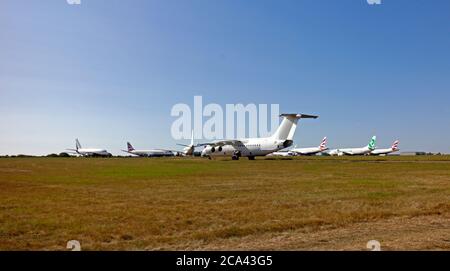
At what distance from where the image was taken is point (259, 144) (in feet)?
223

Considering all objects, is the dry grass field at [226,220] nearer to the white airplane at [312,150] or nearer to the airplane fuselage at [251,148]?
the airplane fuselage at [251,148]

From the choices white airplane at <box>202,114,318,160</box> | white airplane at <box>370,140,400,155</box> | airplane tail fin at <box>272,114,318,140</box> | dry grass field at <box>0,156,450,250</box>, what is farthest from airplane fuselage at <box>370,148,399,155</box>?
dry grass field at <box>0,156,450,250</box>

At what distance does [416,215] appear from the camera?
37.3 ft

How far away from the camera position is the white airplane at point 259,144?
6594 cm

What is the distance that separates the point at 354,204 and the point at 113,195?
8.86 metres

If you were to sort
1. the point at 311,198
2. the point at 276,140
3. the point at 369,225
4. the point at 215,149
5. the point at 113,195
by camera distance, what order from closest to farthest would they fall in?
1. the point at 369,225
2. the point at 311,198
3. the point at 113,195
4. the point at 276,140
5. the point at 215,149

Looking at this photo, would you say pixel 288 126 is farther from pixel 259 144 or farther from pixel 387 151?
pixel 387 151

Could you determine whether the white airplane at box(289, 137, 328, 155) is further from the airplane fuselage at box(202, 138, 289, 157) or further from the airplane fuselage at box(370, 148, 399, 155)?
the airplane fuselage at box(202, 138, 289, 157)

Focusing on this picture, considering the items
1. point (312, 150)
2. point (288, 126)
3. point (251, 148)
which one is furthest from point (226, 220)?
point (312, 150)

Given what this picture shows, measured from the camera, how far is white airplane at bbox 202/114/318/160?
216 feet

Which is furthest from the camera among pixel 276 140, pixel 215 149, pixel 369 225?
pixel 215 149

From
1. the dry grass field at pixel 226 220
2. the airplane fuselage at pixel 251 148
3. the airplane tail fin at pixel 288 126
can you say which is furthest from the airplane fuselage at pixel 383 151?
the dry grass field at pixel 226 220
